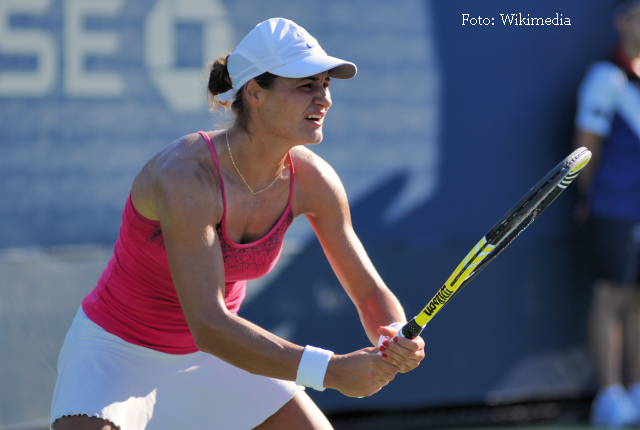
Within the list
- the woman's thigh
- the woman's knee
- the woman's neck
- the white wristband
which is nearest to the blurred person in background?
the woman's thigh

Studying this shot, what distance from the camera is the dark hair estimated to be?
2109 millimetres

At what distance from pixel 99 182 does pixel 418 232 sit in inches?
63.1

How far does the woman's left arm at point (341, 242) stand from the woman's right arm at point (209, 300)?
0.97 ft

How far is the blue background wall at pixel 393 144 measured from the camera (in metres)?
3.38

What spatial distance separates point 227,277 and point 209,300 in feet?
0.84

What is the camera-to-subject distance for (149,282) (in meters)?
2.21

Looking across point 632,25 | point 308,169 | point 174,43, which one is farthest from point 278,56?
point 632,25

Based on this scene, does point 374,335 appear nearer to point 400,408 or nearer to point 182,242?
point 182,242

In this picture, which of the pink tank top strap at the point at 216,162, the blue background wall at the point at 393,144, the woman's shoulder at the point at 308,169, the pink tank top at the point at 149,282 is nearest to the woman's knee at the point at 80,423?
the pink tank top at the point at 149,282

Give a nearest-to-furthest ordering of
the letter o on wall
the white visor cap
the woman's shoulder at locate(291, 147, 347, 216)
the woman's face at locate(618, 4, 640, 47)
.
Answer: the white visor cap
the woman's shoulder at locate(291, 147, 347, 216)
the letter o on wall
the woman's face at locate(618, 4, 640, 47)

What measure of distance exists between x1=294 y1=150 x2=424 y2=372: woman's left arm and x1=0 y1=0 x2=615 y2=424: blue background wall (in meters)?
1.38

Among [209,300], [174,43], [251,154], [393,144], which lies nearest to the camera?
[209,300]

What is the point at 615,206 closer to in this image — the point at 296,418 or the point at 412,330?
the point at 412,330

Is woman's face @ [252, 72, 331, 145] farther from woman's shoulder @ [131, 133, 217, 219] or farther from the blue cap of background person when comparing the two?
the blue cap of background person
